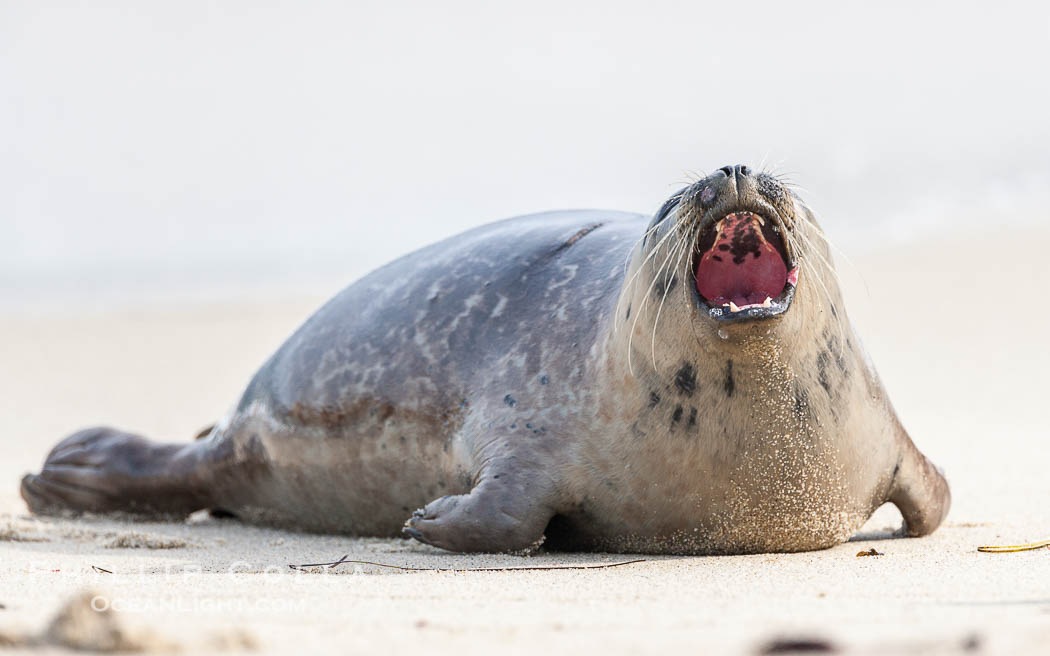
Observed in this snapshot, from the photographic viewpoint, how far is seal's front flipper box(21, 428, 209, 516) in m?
5.16

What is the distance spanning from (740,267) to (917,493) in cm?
102

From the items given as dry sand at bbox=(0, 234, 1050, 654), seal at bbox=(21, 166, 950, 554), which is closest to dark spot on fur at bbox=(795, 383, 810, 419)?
seal at bbox=(21, 166, 950, 554)

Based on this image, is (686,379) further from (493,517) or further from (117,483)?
(117,483)

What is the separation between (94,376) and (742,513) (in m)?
8.26

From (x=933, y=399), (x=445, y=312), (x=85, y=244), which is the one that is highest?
(x=85, y=244)

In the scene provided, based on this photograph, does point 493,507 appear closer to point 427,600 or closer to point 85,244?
point 427,600

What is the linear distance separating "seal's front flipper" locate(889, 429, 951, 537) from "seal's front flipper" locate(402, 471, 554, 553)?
108 cm

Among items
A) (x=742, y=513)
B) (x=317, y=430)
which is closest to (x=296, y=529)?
(x=317, y=430)

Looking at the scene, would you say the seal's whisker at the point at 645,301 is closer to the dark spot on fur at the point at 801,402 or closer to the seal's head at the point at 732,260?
the seal's head at the point at 732,260

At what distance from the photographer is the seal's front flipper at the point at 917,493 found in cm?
402

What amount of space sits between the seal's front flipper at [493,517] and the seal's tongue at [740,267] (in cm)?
73

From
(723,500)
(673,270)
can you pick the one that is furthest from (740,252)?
(723,500)

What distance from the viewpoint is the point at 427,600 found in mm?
2777

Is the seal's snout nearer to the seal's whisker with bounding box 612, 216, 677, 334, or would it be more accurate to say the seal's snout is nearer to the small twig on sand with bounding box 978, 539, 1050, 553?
the seal's whisker with bounding box 612, 216, 677, 334
